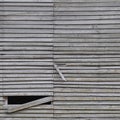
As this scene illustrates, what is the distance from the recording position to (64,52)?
4.72m

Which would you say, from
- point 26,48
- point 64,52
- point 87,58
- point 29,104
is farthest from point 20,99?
point 87,58

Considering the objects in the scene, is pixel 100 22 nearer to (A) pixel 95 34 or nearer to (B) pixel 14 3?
(A) pixel 95 34

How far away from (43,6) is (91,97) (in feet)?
6.21

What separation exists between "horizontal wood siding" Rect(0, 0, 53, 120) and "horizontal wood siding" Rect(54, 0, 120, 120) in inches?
6.6

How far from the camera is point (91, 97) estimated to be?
15.6ft

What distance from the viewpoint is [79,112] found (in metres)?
4.78

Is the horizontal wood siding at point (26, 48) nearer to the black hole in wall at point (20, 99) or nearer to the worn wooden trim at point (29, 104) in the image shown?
the worn wooden trim at point (29, 104)

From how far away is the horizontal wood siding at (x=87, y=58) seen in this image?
468 cm

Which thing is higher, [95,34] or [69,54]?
[95,34]

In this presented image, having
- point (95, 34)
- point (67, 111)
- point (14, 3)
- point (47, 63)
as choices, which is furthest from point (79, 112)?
point (14, 3)

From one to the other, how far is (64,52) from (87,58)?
438 mm

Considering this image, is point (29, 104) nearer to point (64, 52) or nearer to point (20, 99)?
point (20, 99)

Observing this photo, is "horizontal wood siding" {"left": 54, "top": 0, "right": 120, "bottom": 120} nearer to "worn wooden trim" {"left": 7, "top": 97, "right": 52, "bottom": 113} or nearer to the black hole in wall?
"worn wooden trim" {"left": 7, "top": 97, "right": 52, "bottom": 113}

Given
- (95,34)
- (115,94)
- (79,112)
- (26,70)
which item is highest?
(95,34)
